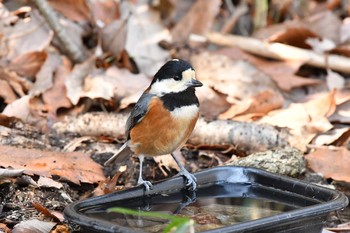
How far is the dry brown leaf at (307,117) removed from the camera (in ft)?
18.7

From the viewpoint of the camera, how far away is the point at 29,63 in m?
6.25

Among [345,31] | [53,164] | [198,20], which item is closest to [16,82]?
[53,164]

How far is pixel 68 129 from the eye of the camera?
5.60 meters

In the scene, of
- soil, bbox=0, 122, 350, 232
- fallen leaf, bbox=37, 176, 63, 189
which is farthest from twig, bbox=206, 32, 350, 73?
fallen leaf, bbox=37, 176, 63, 189

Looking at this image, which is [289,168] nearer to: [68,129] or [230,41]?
[68,129]

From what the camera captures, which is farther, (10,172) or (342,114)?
(342,114)

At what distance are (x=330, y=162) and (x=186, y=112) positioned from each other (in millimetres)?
1334

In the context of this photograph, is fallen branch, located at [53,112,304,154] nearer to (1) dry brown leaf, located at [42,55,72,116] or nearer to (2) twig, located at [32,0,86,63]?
(1) dry brown leaf, located at [42,55,72,116]

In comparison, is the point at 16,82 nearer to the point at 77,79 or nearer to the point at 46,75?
the point at 46,75

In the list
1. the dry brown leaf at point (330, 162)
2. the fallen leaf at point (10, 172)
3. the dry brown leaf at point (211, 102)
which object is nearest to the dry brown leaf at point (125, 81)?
the dry brown leaf at point (211, 102)

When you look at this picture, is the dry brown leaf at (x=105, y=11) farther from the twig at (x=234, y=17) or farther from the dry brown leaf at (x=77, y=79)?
the twig at (x=234, y=17)

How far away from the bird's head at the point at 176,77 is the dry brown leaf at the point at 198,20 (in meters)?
2.87

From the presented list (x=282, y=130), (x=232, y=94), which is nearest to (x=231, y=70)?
(x=232, y=94)

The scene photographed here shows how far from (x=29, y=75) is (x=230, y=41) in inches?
78.1
